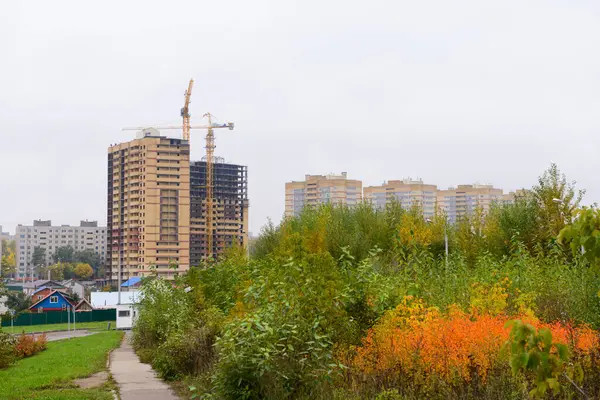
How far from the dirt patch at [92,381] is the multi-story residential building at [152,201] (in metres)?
101

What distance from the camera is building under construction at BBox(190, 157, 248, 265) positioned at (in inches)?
5059

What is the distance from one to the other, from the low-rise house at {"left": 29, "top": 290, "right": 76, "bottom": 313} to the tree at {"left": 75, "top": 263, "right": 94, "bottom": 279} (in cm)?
6435

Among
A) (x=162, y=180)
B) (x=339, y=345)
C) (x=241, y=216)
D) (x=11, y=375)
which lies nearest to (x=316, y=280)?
(x=339, y=345)

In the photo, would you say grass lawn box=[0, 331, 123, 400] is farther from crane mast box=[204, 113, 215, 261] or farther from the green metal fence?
crane mast box=[204, 113, 215, 261]

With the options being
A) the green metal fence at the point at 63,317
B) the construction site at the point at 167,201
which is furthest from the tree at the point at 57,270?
the green metal fence at the point at 63,317

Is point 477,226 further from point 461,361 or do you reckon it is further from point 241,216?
point 241,216

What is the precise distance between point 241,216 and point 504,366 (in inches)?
5060

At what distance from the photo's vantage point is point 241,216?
136 meters

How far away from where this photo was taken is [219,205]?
437ft

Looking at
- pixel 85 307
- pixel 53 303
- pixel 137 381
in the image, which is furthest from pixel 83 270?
pixel 137 381

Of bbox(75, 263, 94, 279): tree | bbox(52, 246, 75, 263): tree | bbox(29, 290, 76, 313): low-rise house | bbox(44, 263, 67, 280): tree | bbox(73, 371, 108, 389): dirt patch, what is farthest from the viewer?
bbox(52, 246, 75, 263): tree

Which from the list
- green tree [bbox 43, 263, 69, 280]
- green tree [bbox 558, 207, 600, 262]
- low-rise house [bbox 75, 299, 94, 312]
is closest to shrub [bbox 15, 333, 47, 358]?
green tree [bbox 558, 207, 600, 262]

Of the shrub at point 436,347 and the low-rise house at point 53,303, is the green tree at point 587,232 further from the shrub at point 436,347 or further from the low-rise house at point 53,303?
the low-rise house at point 53,303

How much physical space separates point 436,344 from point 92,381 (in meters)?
9.78
